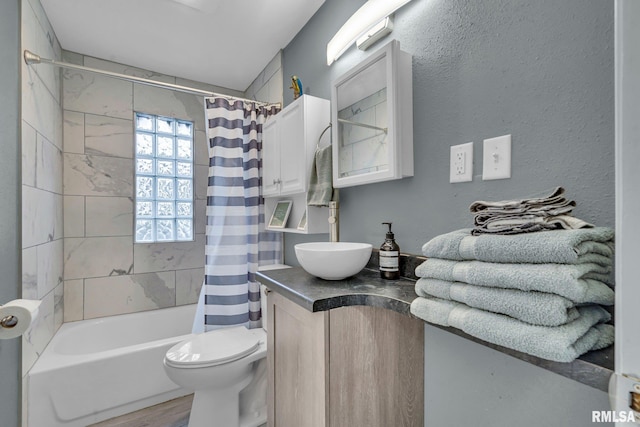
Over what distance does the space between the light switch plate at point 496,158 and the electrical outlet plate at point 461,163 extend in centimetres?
4

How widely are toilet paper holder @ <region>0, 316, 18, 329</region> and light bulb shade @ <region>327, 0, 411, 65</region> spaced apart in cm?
162

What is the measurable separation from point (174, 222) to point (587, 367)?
2765 millimetres

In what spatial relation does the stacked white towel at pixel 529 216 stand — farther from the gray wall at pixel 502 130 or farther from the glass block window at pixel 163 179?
the glass block window at pixel 163 179

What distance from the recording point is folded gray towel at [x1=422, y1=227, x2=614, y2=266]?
0.50 m

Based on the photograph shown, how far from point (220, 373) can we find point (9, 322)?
887 mm

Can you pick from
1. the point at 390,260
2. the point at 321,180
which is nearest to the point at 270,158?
the point at 321,180

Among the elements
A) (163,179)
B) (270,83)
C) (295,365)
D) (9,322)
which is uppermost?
(270,83)

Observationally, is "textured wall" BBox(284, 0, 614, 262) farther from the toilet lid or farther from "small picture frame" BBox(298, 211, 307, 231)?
the toilet lid

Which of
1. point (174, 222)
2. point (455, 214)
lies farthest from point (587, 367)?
point (174, 222)

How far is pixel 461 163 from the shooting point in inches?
36.7

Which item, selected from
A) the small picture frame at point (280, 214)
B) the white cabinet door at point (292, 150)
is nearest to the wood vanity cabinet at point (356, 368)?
the white cabinet door at point (292, 150)

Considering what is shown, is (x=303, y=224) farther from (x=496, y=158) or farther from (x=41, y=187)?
(x=41, y=187)

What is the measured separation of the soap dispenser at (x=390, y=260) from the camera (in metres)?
1.08

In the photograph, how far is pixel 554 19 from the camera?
0.74 meters
